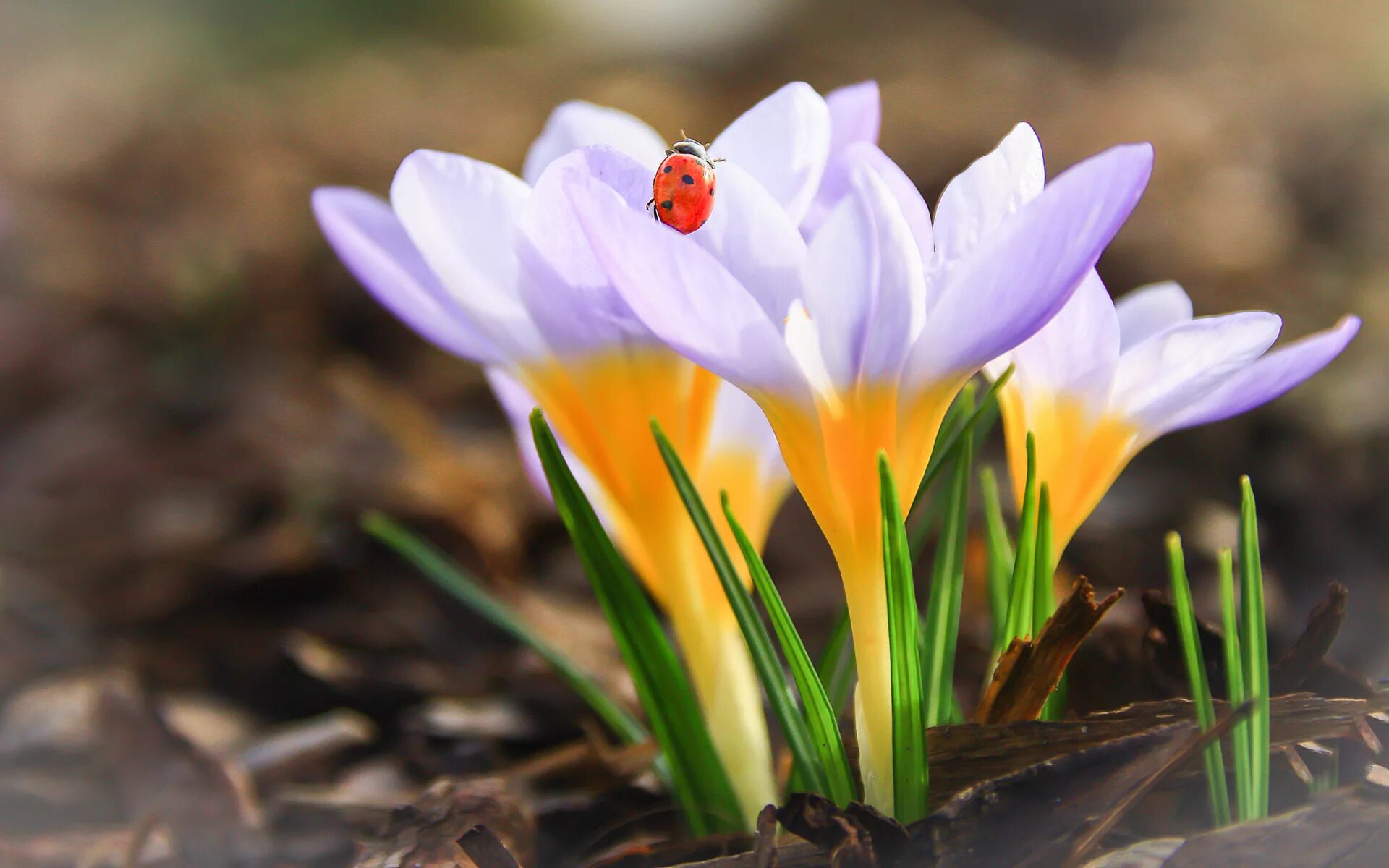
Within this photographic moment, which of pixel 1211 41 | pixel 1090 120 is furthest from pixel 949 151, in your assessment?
pixel 1211 41

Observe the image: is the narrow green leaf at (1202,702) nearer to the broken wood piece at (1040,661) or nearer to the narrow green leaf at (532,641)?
the broken wood piece at (1040,661)

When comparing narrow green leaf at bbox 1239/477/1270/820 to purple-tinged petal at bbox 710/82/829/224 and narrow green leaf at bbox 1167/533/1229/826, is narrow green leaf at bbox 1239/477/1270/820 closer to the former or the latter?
narrow green leaf at bbox 1167/533/1229/826

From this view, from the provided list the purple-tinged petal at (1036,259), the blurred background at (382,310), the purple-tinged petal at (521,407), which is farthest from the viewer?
the blurred background at (382,310)

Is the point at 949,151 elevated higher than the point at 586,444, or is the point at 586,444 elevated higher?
the point at 949,151

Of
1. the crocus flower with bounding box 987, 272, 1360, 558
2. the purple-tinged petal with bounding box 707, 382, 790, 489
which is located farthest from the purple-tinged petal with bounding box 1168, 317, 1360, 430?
the purple-tinged petal with bounding box 707, 382, 790, 489

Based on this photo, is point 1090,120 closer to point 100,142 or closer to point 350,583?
point 350,583

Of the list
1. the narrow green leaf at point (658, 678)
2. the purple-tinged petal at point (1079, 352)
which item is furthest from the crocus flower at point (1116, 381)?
the narrow green leaf at point (658, 678)
